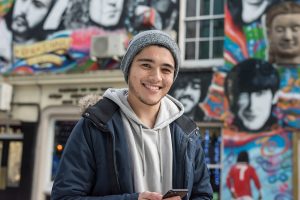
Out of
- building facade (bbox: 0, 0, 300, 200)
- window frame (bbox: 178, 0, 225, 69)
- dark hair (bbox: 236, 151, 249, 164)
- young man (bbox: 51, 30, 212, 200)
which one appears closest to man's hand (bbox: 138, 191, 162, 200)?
young man (bbox: 51, 30, 212, 200)

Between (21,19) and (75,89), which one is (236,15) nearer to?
(75,89)

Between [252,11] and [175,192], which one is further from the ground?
[252,11]

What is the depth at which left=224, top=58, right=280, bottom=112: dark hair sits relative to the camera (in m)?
7.60

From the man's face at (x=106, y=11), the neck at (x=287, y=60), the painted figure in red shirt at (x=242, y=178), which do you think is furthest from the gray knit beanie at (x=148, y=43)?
the man's face at (x=106, y=11)

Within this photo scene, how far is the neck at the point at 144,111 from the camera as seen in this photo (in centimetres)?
183

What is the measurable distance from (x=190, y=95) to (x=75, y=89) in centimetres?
258

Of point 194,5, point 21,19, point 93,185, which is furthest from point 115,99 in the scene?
point 21,19

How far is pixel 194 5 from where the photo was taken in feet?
28.7

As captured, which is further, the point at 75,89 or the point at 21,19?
the point at 21,19

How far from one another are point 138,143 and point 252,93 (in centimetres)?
623

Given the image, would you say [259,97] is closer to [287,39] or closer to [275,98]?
[275,98]

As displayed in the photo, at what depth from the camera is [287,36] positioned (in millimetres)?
7562

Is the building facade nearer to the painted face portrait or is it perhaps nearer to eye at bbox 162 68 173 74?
the painted face portrait

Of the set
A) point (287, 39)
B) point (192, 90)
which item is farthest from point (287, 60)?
point (192, 90)
